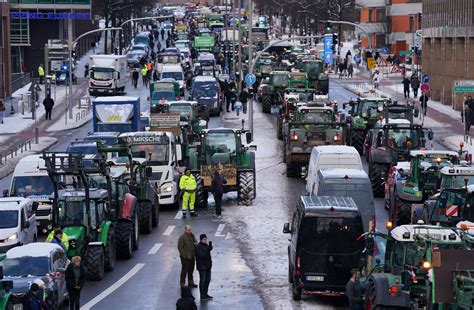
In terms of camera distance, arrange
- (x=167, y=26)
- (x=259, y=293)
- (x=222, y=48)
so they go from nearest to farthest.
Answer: (x=259, y=293) < (x=222, y=48) < (x=167, y=26)

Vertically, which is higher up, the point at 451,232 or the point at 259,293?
the point at 451,232

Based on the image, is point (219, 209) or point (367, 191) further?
point (219, 209)

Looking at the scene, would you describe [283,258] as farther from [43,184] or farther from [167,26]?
[167,26]

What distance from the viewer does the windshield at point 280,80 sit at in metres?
78.4

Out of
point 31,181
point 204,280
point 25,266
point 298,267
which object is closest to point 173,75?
point 31,181

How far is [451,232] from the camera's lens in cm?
2269

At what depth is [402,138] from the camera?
45.5 metres

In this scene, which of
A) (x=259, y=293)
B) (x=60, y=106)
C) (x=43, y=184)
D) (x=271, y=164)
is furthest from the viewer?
(x=60, y=106)

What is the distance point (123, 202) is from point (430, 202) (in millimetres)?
7634

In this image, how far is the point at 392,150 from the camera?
44844 mm

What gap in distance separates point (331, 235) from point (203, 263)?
2960 mm

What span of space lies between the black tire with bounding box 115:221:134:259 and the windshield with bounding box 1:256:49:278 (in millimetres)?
6292

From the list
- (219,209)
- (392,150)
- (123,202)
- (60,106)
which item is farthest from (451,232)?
(60,106)

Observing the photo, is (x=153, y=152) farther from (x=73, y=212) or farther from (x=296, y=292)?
(x=296, y=292)
